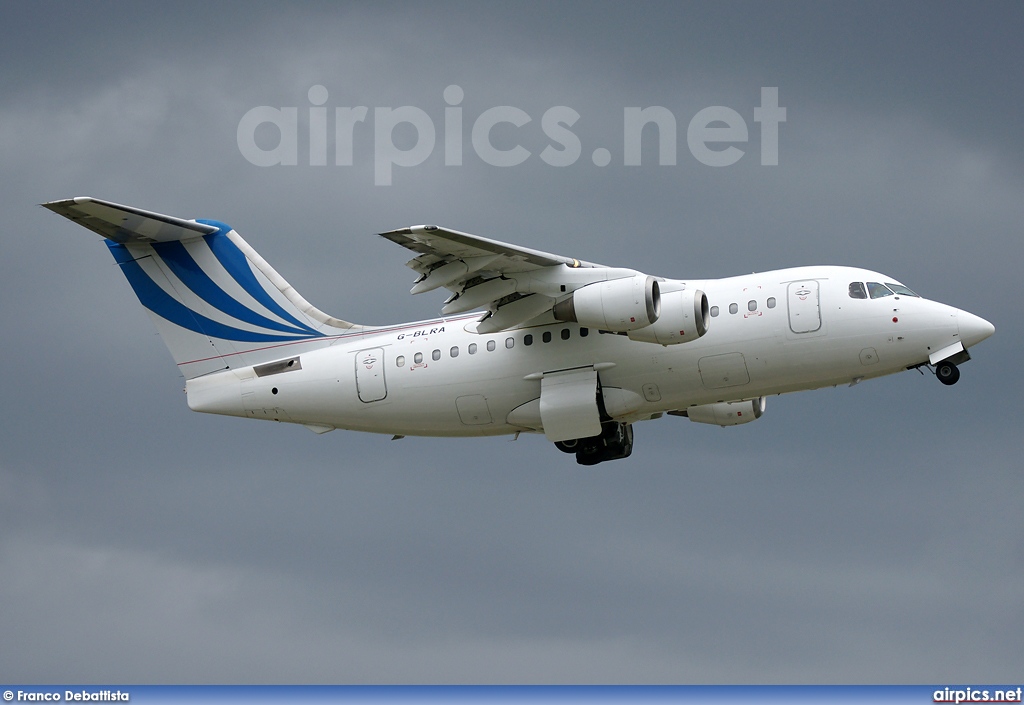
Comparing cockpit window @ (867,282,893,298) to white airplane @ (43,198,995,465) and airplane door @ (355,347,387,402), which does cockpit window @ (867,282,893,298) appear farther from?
airplane door @ (355,347,387,402)

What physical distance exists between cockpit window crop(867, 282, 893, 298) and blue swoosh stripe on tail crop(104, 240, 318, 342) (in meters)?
9.91

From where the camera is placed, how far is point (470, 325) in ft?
73.9

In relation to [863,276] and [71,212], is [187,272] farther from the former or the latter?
[863,276]

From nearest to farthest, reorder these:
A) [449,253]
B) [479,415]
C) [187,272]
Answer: [449,253] < [479,415] < [187,272]

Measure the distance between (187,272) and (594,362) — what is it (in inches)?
299

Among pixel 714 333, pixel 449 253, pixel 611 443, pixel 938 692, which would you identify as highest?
pixel 449 253

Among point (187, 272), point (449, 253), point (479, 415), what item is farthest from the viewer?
point (187, 272)

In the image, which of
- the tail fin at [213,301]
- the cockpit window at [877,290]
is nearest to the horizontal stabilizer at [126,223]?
the tail fin at [213,301]

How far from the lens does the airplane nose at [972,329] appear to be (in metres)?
20.3

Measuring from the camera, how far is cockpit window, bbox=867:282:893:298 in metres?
20.7

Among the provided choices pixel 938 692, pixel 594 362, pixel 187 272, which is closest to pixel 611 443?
pixel 594 362

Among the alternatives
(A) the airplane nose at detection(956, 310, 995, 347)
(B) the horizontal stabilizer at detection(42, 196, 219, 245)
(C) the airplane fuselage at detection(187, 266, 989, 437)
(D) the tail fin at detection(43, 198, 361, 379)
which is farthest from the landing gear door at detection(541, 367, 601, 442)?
(B) the horizontal stabilizer at detection(42, 196, 219, 245)

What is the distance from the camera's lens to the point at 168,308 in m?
24.2

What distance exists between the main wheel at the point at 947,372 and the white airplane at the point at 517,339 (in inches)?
1.4
